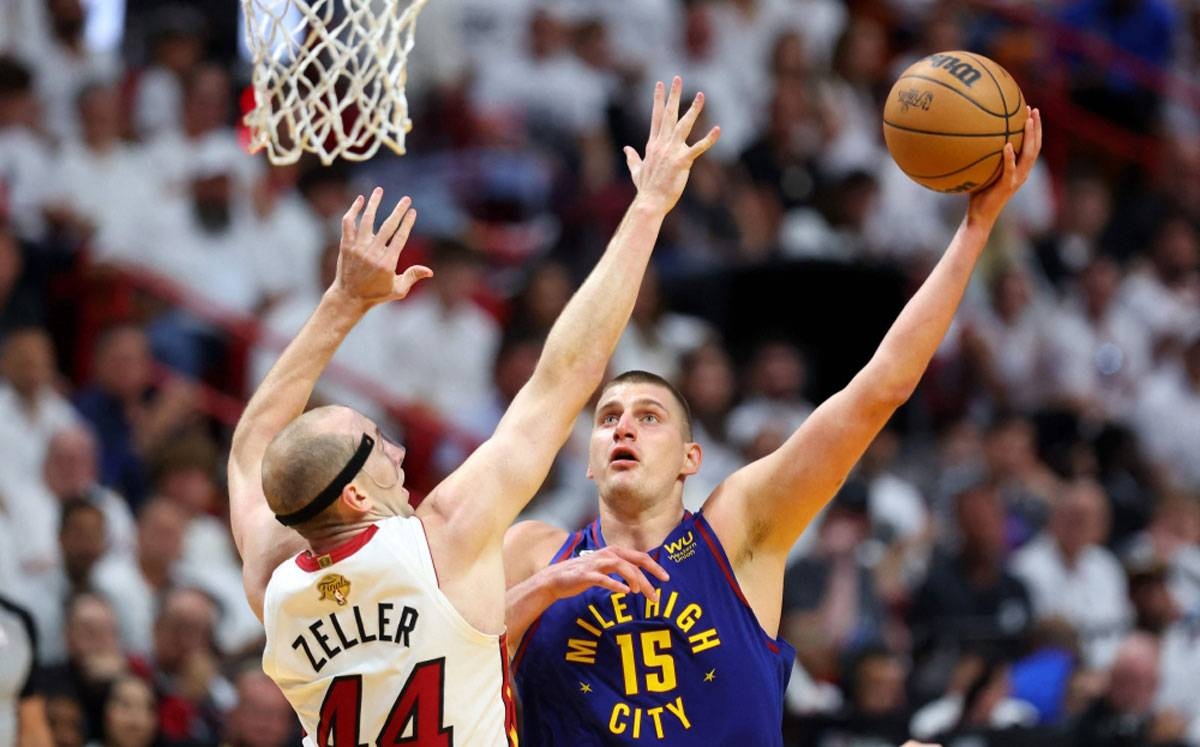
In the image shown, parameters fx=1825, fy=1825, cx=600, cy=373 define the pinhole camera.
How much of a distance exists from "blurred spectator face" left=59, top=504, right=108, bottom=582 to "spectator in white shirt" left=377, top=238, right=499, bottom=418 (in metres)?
2.79

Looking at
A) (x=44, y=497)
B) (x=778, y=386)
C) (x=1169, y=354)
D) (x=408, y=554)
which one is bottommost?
(x=1169, y=354)

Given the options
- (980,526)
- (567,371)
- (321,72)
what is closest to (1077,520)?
(980,526)

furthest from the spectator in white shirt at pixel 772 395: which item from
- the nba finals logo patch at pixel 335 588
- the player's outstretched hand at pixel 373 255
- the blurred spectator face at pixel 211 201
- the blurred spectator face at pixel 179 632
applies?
the nba finals logo patch at pixel 335 588

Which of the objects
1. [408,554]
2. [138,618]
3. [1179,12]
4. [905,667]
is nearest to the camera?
[408,554]

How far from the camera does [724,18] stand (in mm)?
14633

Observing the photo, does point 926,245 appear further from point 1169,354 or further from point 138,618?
point 138,618

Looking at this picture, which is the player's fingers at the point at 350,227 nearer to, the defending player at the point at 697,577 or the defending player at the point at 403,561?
the defending player at the point at 403,561

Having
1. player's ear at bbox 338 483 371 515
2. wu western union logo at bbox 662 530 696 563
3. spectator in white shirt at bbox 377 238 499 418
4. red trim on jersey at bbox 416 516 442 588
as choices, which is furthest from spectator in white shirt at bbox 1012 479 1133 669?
player's ear at bbox 338 483 371 515

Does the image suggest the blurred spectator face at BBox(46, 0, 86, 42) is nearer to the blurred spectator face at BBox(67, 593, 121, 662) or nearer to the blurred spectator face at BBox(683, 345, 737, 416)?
the blurred spectator face at BBox(683, 345, 737, 416)

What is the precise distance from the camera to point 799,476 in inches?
214

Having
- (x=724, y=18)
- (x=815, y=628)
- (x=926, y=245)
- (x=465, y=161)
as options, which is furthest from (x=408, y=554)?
(x=724, y=18)

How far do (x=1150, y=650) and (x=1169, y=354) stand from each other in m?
4.79

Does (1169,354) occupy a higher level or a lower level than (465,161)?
lower

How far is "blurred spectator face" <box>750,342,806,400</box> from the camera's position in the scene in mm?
11734
